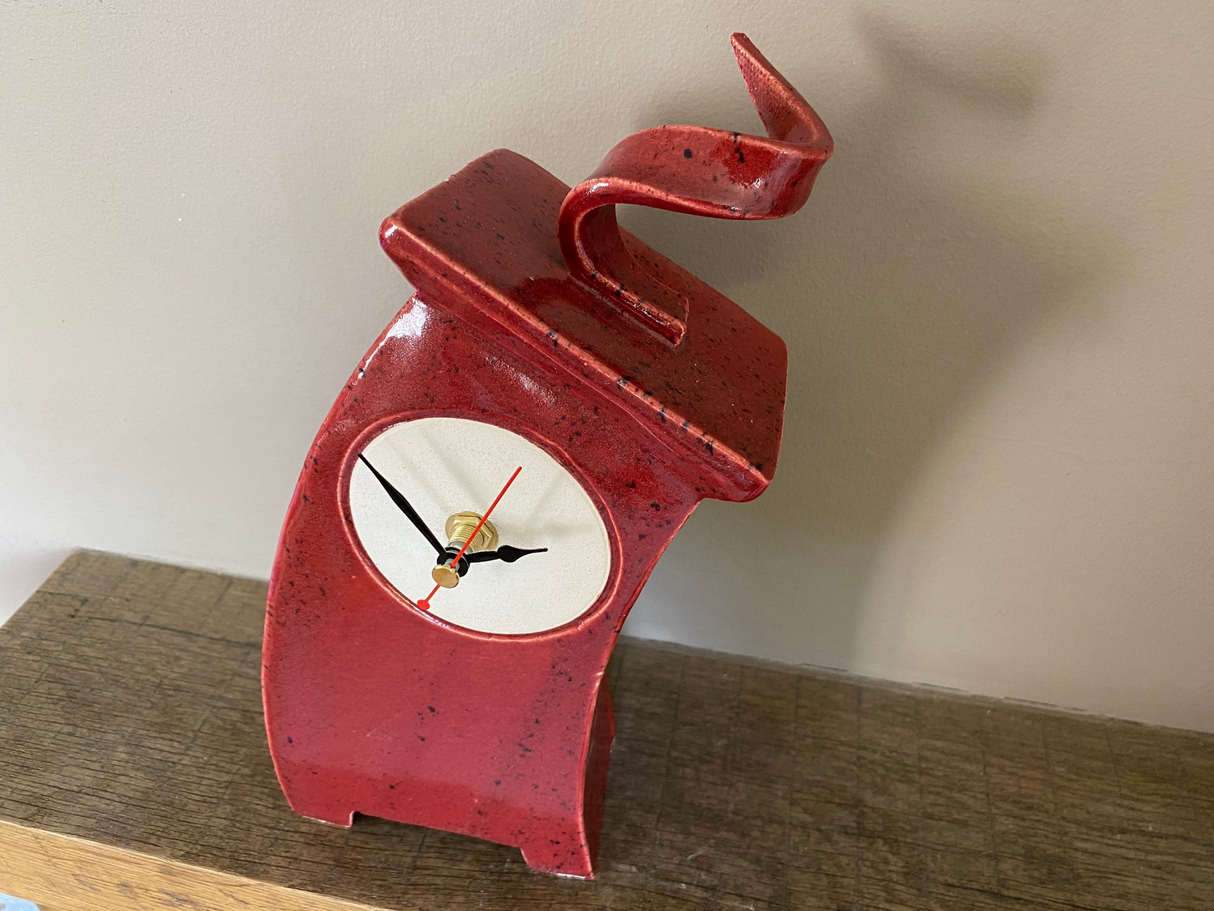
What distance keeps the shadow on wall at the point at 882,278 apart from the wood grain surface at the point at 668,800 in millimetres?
220

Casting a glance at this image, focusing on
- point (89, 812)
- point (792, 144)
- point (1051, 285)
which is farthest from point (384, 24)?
point (89, 812)

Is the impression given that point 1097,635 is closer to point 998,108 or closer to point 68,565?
point 998,108

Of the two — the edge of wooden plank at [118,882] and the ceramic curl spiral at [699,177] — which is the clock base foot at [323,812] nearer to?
the edge of wooden plank at [118,882]

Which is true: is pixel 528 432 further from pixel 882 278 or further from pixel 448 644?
pixel 882 278

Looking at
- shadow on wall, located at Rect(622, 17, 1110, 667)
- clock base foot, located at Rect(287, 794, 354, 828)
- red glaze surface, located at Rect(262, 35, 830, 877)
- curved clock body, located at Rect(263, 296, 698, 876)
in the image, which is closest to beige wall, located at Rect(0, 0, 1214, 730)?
shadow on wall, located at Rect(622, 17, 1110, 667)

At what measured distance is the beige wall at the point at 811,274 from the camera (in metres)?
0.78

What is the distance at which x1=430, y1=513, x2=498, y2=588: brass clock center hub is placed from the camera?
29.4 inches

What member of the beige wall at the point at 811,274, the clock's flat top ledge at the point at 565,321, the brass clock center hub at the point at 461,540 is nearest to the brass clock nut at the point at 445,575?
the brass clock center hub at the point at 461,540

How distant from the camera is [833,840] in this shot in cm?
102

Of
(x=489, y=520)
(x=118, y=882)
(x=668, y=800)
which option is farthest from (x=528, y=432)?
(x=118, y=882)

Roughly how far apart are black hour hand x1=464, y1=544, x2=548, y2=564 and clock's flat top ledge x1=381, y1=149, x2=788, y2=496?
0.64 feet

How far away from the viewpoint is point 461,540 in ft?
2.45

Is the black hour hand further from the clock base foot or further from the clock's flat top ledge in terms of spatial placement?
the clock base foot

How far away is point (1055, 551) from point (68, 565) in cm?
143
